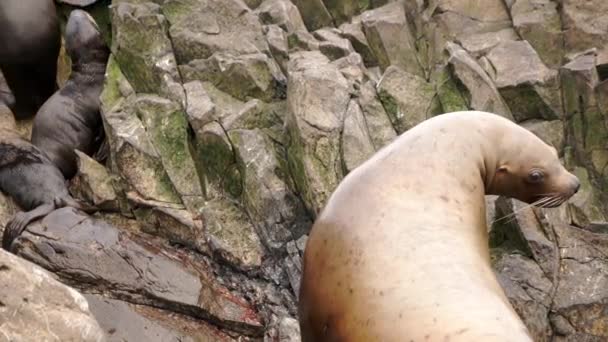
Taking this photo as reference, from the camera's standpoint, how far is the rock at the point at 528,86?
278 inches

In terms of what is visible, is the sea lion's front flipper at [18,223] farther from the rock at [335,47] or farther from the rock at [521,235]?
the rock at [521,235]

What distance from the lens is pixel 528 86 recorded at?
23.2 feet

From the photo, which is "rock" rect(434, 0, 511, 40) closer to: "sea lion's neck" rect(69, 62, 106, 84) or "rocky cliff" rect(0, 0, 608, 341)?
"rocky cliff" rect(0, 0, 608, 341)

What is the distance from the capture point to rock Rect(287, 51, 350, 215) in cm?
660

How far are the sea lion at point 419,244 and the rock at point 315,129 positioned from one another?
166 cm

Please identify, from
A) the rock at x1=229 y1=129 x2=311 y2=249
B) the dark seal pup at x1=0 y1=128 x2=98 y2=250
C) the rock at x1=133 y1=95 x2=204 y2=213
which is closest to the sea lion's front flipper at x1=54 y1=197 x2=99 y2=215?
the dark seal pup at x1=0 y1=128 x2=98 y2=250

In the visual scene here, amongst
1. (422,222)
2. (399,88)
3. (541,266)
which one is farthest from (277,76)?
(422,222)

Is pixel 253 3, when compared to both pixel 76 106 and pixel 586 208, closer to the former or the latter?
pixel 76 106

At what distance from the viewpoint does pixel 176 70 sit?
7699 mm

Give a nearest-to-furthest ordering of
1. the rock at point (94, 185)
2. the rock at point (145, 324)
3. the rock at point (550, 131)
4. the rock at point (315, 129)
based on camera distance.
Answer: the rock at point (145, 324)
the rock at point (315, 129)
the rock at point (550, 131)
the rock at point (94, 185)

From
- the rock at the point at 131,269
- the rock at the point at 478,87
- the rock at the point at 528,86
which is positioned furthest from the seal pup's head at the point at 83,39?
the rock at the point at 528,86

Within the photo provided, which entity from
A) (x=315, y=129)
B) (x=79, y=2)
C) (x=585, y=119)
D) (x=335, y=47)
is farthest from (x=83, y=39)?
(x=585, y=119)

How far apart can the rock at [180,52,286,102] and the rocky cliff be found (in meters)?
0.01

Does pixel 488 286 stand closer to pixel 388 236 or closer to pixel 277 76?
pixel 388 236
